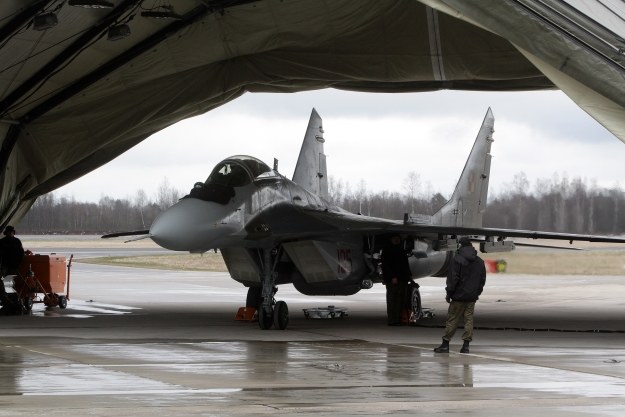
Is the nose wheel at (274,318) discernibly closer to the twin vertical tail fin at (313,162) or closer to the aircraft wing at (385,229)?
the aircraft wing at (385,229)

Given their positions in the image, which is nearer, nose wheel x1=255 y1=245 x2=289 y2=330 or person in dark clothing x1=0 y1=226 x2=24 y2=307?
nose wheel x1=255 y1=245 x2=289 y2=330

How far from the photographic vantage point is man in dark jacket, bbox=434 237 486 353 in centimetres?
1306

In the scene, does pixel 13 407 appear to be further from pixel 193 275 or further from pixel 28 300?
pixel 193 275

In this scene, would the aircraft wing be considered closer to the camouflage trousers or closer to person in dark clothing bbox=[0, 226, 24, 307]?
the camouflage trousers

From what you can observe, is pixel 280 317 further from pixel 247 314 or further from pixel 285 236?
pixel 247 314

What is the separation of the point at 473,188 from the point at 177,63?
286 inches

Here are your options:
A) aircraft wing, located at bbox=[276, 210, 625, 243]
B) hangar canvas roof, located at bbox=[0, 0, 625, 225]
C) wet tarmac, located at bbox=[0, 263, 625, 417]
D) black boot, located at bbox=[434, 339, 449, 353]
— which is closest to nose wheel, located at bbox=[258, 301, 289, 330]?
wet tarmac, located at bbox=[0, 263, 625, 417]

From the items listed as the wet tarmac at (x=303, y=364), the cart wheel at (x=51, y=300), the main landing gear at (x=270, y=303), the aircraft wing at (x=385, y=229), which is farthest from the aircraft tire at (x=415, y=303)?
the cart wheel at (x=51, y=300)

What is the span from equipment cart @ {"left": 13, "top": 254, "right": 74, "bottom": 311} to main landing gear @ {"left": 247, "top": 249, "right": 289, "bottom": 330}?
17.7ft

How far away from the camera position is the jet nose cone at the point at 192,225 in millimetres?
15328

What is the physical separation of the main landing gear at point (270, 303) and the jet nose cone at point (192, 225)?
53.6 inches

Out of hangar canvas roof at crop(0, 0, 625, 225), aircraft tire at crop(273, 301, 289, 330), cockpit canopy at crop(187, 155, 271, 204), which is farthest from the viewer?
hangar canvas roof at crop(0, 0, 625, 225)

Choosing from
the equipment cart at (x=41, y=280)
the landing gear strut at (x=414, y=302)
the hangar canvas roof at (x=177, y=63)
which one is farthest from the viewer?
the equipment cart at (x=41, y=280)

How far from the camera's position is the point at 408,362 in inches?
473
